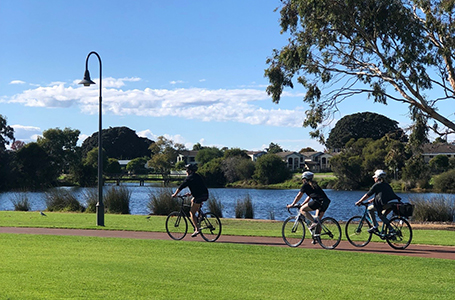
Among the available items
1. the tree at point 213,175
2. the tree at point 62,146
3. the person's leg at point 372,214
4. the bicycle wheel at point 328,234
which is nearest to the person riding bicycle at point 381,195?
the person's leg at point 372,214

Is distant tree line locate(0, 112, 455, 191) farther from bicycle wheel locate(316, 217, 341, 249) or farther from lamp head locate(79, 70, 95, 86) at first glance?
bicycle wheel locate(316, 217, 341, 249)

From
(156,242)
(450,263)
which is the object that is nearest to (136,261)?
(156,242)

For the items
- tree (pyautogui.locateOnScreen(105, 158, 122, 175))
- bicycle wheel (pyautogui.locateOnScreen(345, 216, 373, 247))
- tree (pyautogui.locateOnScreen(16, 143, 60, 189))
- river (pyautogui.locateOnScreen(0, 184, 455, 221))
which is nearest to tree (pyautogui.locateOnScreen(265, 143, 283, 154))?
tree (pyautogui.locateOnScreen(105, 158, 122, 175))

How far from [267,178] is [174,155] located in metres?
46.4

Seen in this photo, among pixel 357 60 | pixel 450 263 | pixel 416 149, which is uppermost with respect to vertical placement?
pixel 357 60

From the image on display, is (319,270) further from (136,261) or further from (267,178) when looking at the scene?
(267,178)

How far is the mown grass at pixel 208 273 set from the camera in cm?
767

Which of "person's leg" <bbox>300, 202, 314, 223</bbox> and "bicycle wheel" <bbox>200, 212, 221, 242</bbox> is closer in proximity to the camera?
"person's leg" <bbox>300, 202, 314, 223</bbox>

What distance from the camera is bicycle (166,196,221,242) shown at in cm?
1336

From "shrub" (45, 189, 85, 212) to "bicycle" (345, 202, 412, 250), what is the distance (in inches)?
721

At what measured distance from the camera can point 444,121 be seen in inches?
932

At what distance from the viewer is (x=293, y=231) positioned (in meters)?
12.6

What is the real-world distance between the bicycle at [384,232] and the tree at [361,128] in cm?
8551

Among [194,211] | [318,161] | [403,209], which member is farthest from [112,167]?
[403,209]
